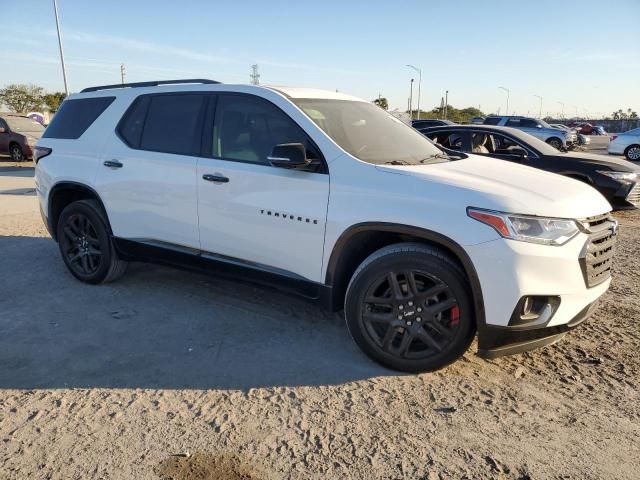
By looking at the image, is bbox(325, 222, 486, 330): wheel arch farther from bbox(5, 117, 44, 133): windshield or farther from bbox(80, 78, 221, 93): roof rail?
bbox(5, 117, 44, 133): windshield

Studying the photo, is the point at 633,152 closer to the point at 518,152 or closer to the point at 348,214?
the point at 518,152

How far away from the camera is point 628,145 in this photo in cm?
2005

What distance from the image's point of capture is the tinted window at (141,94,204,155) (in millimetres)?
4145

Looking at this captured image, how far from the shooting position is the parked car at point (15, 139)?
1695 cm

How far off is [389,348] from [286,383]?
2.31 feet

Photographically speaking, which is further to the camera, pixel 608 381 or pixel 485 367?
pixel 485 367

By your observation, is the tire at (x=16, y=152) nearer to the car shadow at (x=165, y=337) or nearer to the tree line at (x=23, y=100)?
the car shadow at (x=165, y=337)

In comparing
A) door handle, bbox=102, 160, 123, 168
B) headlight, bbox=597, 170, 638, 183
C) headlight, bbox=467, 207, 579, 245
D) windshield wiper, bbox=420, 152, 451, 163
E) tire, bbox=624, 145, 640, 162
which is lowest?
tire, bbox=624, 145, 640, 162

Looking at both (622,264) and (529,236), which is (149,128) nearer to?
(529,236)

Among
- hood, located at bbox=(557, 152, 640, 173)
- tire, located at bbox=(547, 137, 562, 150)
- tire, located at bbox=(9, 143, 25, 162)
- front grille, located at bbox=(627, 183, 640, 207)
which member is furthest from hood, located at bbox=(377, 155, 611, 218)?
tire, located at bbox=(547, 137, 562, 150)

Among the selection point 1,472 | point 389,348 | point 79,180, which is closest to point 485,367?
point 389,348

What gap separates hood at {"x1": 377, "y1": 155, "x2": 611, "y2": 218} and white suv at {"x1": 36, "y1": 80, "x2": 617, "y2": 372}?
12mm

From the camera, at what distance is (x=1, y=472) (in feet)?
7.82

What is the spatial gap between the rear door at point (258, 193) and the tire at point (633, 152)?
20.7m
